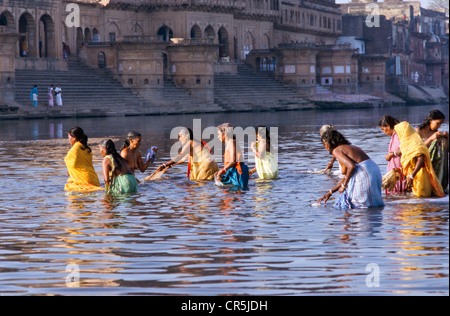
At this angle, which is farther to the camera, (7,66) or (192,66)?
(192,66)

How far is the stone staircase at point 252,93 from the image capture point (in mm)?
47594

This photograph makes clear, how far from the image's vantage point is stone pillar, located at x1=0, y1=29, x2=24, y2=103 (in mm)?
36938

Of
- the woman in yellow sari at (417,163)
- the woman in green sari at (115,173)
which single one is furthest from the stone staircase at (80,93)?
the woman in yellow sari at (417,163)

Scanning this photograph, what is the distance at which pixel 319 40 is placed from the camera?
255ft

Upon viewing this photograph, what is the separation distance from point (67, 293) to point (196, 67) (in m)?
42.2

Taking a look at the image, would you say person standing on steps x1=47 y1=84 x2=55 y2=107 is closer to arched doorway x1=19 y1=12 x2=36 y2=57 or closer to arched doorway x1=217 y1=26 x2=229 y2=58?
arched doorway x1=19 y1=12 x2=36 y2=57

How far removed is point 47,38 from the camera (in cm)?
4544

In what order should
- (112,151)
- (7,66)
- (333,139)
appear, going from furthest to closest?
(7,66) → (112,151) → (333,139)

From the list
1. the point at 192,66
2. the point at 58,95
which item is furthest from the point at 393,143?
the point at 192,66

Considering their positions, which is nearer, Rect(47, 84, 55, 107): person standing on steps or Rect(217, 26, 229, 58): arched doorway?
Rect(47, 84, 55, 107): person standing on steps

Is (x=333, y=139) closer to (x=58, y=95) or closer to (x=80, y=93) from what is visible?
(x=58, y=95)

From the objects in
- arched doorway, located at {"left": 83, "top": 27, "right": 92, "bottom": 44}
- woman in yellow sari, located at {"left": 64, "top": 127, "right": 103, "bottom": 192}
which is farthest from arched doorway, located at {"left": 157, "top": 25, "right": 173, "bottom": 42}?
woman in yellow sari, located at {"left": 64, "top": 127, "right": 103, "bottom": 192}

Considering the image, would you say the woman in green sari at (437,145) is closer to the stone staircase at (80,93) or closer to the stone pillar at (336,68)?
the stone staircase at (80,93)

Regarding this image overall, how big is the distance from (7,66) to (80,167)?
86.2 ft
